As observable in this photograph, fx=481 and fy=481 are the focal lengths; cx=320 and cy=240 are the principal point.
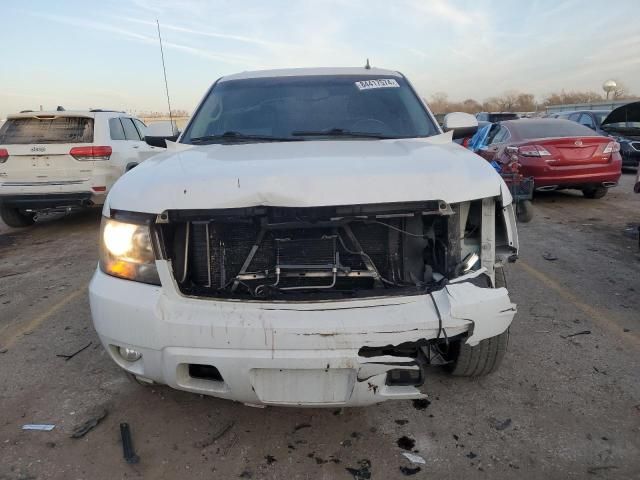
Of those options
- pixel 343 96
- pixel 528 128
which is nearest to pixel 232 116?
pixel 343 96

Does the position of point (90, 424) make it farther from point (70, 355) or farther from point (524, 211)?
point (524, 211)

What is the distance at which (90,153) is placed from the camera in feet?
22.4

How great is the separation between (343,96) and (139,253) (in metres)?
2.04

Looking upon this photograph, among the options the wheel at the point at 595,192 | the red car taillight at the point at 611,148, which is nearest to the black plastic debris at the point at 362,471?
the red car taillight at the point at 611,148

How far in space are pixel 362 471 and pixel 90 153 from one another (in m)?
6.26

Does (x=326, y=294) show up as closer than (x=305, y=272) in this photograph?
Yes

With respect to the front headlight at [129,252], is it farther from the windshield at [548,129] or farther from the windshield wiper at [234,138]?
the windshield at [548,129]

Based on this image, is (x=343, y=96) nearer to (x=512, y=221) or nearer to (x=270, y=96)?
A: (x=270, y=96)

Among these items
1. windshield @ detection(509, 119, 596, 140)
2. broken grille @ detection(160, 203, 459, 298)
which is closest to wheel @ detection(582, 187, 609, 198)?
windshield @ detection(509, 119, 596, 140)

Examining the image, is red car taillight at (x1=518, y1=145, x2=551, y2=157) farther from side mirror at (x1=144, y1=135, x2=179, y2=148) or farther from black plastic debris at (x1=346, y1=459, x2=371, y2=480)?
black plastic debris at (x1=346, y1=459, x2=371, y2=480)

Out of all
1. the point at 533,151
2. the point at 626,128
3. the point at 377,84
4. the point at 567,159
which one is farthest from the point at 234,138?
the point at 626,128

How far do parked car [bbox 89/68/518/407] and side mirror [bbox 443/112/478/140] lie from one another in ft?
3.46

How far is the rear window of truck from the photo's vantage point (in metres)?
6.79

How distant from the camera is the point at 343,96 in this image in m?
3.56
